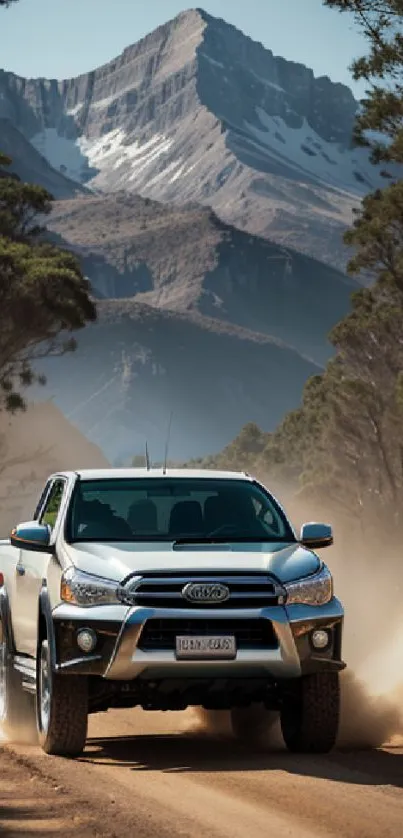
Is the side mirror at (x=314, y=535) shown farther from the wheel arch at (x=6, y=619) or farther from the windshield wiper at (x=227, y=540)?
the wheel arch at (x=6, y=619)

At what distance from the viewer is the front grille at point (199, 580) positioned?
9.00 m

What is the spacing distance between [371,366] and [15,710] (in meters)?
59.9

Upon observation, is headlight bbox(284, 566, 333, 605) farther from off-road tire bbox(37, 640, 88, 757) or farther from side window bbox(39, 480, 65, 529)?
side window bbox(39, 480, 65, 529)

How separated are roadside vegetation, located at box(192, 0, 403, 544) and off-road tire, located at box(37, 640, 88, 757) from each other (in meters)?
22.9

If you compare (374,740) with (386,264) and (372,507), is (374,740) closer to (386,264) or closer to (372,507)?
(386,264)

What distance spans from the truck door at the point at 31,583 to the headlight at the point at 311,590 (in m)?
1.50

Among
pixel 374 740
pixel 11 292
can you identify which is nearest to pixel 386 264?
pixel 11 292

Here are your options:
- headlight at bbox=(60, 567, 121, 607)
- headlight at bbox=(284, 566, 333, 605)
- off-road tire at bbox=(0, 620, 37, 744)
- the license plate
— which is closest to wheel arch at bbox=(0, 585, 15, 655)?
off-road tire at bbox=(0, 620, 37, 744)

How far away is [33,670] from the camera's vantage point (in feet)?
32.7

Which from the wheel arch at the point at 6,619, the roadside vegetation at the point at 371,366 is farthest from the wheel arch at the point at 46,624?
the roadside vegetation at the point at 371,366

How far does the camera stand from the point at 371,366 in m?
69.8

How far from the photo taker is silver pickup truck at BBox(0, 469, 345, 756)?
8984 mm

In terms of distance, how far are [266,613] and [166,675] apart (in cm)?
60

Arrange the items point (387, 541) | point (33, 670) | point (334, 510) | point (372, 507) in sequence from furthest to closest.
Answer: point (334, 510), point (372, 507), point (387, 541), point (33, 670)
